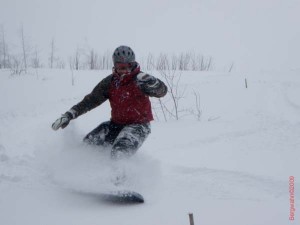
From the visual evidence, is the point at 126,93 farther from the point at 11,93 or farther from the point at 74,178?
the point at 11,93

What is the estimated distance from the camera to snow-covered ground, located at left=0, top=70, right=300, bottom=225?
9.41 feet

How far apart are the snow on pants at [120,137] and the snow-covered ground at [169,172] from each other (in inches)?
4.2

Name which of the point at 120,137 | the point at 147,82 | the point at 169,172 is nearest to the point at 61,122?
the point at 120,137

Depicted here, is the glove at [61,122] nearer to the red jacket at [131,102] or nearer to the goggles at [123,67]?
the red jacket at [131,102]

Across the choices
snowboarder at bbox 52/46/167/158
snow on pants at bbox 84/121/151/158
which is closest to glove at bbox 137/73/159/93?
snowboarder at bbox 52/46/167/158

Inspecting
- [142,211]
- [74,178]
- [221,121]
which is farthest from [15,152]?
[221,121]

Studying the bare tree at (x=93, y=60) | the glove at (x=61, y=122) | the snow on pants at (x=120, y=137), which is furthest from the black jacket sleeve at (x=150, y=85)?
the bare tree at (x=93, y=60)

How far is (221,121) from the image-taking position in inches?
258

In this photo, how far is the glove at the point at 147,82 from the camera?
3.52m

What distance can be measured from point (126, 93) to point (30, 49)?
27.6 metres

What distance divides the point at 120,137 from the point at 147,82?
1.97 feet

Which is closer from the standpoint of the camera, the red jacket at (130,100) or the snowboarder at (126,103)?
the snowboarder at (126,103)

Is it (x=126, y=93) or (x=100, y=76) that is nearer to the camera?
(x=126, y=93)

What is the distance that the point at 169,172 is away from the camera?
4.10 metres
